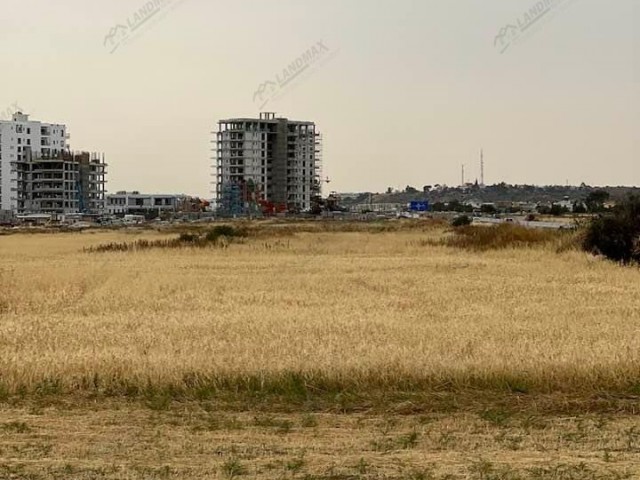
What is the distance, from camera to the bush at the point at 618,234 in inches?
1735

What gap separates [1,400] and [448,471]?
6824 mm

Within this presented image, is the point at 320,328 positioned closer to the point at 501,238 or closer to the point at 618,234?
the point at 618,234

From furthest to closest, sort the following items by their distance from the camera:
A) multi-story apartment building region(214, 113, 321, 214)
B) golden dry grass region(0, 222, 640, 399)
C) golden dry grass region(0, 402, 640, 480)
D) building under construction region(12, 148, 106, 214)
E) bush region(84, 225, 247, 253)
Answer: multi-story apartment building region(214, 113, 321, 214) → building under construction region(12, 148, 106, 214) → bush region(84, 225, 247, 253) → golden dry grass region(0, 222, 640, 399) → golden dry grass region(0, 402, 640, 480)

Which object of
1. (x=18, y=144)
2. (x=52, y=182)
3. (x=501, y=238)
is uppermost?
(x=18, y=144)

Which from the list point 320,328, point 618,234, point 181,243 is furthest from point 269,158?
point 320,328

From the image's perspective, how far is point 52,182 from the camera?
503 feet

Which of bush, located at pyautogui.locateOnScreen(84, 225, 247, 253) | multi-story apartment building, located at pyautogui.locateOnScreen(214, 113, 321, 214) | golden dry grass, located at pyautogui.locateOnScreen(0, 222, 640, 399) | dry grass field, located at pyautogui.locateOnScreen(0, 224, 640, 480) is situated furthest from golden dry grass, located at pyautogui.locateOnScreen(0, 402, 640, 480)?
multi-story apartment building, located at pyautogui.locateOnScreen(214, 113, 321, 214)

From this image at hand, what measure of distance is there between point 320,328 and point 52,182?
142m

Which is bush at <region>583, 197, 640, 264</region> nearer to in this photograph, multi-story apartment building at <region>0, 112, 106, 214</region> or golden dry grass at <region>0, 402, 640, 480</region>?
golden dry grass at <region>0, 402, 640, 480</region>

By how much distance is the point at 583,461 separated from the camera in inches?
352

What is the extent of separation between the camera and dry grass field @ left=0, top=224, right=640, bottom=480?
902 centimetres

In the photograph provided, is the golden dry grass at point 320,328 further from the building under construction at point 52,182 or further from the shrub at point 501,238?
the building under construction at point 52,182

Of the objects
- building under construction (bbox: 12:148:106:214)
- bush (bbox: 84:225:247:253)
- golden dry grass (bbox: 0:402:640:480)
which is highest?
building under construction (bbox: 12:148:106:214)

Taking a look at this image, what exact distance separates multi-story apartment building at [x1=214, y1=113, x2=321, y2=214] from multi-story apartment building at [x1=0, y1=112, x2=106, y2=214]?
84.3ft
